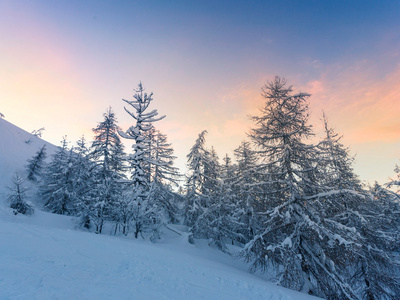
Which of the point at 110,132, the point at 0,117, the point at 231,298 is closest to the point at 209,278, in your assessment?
the point at 231,298

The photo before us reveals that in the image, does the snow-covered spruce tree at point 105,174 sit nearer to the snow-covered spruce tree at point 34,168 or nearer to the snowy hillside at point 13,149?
the snowy hillside at point 13,149

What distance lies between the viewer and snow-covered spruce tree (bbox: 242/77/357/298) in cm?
853

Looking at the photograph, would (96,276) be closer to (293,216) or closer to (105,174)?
(293,216)

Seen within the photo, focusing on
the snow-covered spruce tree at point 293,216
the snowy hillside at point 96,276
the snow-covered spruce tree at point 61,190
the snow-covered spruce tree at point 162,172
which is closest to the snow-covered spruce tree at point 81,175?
the snow-covered spruce tree at point 61,190

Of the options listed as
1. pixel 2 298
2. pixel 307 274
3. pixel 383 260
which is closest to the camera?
pixel 2 298

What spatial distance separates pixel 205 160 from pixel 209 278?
1697 centimetres

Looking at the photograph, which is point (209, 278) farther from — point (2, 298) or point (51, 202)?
point (51, 202)

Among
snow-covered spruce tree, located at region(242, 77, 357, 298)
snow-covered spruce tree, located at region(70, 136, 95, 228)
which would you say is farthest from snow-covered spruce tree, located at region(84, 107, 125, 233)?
snow-covered spruce tree, located at region(242, 77, 357, 298)

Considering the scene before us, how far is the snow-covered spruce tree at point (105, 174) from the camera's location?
63.6 ft

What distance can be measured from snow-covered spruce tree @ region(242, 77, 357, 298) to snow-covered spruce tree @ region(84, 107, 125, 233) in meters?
14.1

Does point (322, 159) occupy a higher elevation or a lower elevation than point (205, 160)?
lower

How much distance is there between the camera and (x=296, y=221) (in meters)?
9.95

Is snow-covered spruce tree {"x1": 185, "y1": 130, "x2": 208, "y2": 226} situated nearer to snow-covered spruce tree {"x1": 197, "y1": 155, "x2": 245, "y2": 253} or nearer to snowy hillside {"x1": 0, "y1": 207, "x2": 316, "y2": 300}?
snow-covered spruce tree {"x1": 197, "y1": 155, "x2": 245, "y2": 253}

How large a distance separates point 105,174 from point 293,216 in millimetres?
19645
